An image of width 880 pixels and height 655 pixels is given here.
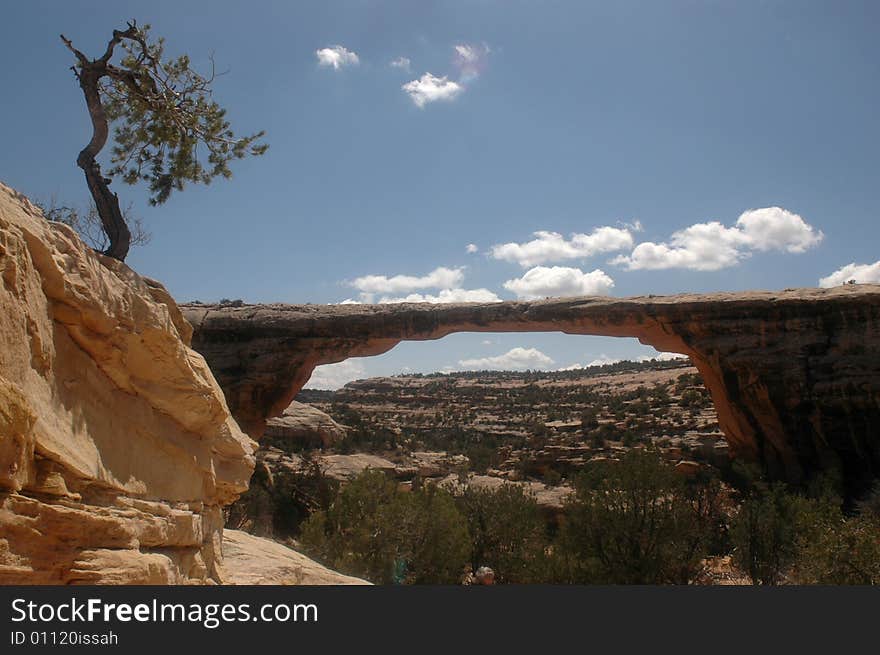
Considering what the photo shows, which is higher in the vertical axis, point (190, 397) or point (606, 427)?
point (190, 397)

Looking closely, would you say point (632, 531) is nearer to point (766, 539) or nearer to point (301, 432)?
point (766, 539)

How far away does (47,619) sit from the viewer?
10.5 ft

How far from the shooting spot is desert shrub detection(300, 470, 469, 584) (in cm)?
1106

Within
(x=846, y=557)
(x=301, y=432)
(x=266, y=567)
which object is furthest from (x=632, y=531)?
(x=301, y=432)

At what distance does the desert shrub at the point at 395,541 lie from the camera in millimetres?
11062

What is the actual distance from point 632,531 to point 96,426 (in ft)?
30.6

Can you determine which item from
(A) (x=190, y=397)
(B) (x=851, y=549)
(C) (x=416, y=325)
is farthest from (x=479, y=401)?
(A) (x=190, y=397)

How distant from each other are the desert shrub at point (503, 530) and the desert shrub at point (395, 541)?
3.20 ft

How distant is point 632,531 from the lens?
1075 centimetres

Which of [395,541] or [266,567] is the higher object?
[266,567]

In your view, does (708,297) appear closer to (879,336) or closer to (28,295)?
(879,336)

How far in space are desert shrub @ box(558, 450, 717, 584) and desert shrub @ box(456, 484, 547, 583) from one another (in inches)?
60.1

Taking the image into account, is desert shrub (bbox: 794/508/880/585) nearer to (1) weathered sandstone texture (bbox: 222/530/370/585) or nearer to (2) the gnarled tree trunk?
(1) weathered sandstone texture (bbox: 222/530/370/585)

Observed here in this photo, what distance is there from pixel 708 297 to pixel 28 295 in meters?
14.4
